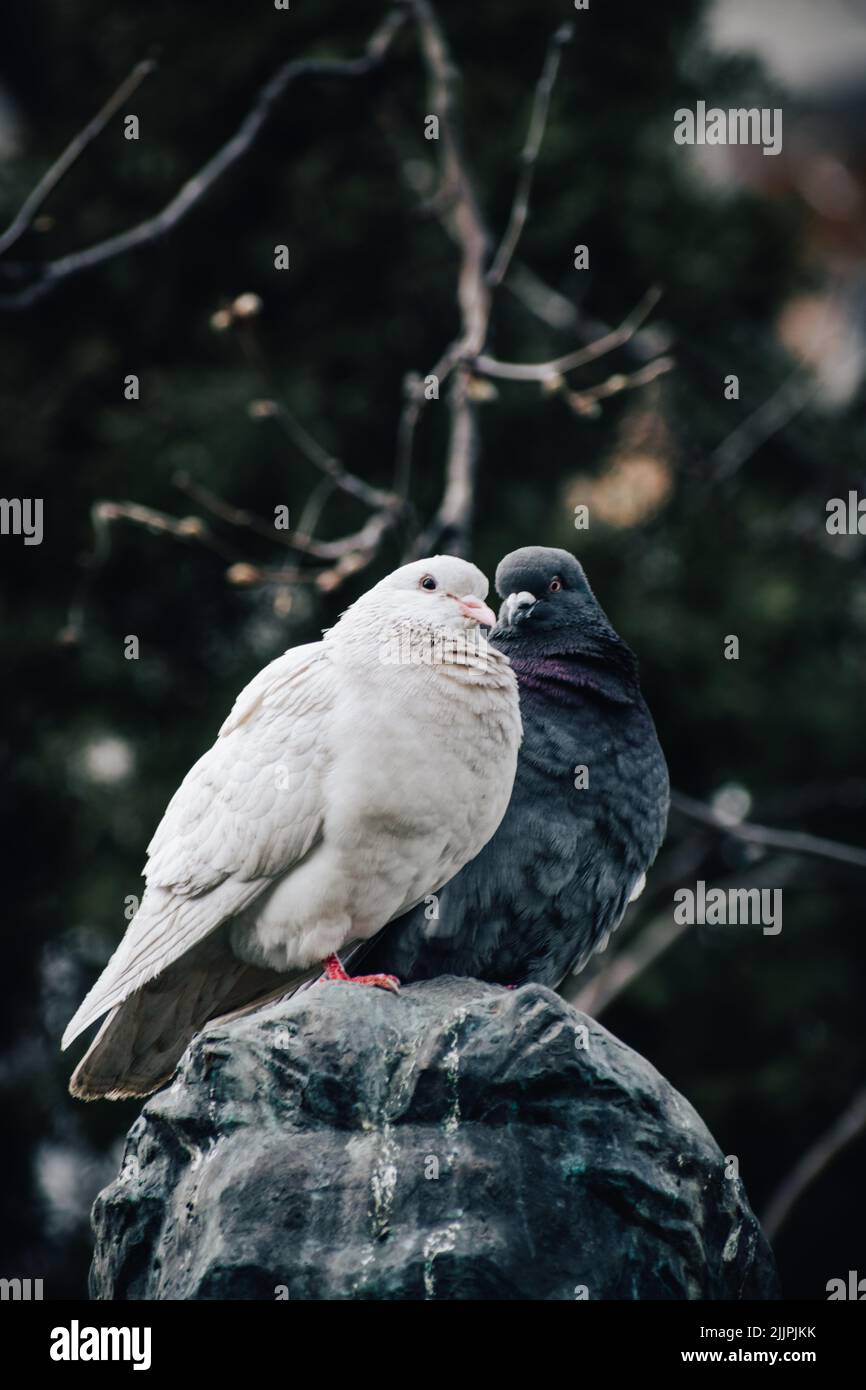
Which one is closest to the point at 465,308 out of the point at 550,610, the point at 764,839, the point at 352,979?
the point at 550,610

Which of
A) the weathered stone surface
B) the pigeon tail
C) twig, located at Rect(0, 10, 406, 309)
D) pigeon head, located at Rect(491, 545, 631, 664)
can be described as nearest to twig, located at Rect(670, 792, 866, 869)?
pigeon head, located at Rect(491, 545, 631, 664)

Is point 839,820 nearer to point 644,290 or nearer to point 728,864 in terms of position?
point 728,864

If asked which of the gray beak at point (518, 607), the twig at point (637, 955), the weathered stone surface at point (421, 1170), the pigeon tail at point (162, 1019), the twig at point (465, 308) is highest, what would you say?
the twig at point (465, 308)

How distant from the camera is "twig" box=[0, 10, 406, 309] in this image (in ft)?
19.6

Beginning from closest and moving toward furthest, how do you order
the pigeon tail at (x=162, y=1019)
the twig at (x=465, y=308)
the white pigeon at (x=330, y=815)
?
1. the white pigeon at (x=330, y=815)
2. the pigeon tail at (x=162, y=1019)
3. the twig at (x=465, y=308)

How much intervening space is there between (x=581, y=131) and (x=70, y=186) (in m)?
3.46

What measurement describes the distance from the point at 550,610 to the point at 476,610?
0.95 meters

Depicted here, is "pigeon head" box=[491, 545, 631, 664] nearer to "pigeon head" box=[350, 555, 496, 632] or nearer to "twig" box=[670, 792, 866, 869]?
"pigeon head" box=[350, 555, 496, 632]

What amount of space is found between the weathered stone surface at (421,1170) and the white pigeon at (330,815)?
1.12 feet

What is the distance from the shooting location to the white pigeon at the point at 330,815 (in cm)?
464

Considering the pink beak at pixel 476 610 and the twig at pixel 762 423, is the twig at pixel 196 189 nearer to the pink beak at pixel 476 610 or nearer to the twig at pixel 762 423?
the pink beak at pixel 476 610

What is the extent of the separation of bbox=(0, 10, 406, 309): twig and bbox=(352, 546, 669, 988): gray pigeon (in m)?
1.96

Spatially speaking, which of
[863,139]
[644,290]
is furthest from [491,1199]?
[863,139]

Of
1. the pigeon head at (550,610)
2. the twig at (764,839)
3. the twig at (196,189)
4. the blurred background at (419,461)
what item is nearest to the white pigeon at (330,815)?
the pigeon head at (550,610)
